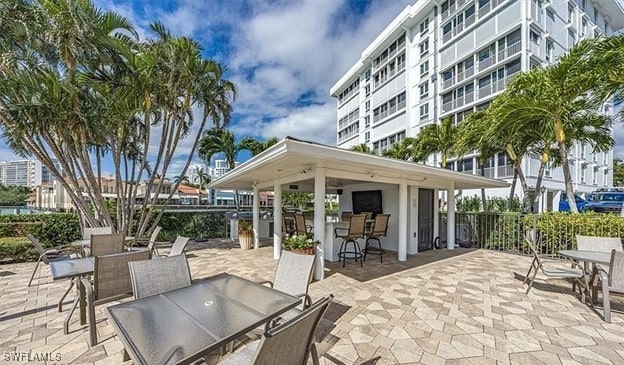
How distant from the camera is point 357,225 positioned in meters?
6.88

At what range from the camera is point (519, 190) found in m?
19.6

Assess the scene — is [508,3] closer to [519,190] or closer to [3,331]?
[519,190]

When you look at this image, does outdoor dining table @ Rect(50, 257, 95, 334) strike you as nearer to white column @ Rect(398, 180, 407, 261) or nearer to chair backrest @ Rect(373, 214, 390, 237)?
chair backrest @ Rect(373, 214, 390, 237)

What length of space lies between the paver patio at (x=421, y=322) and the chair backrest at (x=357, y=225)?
90cm

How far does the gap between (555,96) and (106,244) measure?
453 inches

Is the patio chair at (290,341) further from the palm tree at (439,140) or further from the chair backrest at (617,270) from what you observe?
the palm tree at (439,140)

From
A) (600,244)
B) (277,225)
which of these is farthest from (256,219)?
(600,244)

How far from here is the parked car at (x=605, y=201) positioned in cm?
1523

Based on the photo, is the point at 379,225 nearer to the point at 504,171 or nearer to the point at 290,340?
the point at 290,340

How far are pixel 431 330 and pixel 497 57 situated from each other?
2354 centimetres

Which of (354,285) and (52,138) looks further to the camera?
(52,138)

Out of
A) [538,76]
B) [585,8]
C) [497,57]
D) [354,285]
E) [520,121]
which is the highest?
[585,8]

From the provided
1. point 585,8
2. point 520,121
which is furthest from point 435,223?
point 585,8

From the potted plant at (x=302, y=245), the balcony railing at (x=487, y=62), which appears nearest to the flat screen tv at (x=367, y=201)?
the potted plant at (x=302, y=245)
